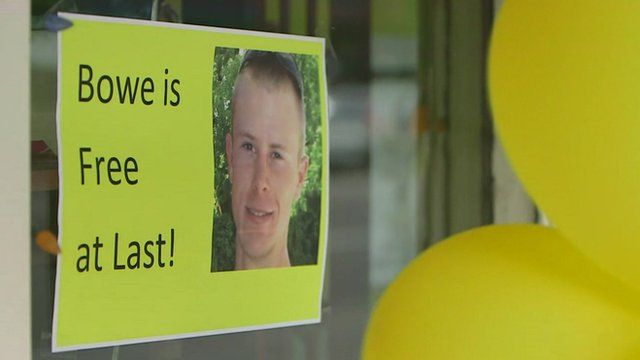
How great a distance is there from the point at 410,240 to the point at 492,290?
0.40m

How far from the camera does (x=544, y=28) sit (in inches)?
41.8

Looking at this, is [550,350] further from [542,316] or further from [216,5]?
[216,5]

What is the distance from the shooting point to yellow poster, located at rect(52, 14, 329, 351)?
1.24 metres

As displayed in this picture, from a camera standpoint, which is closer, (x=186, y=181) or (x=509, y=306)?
(x=509, y=306)

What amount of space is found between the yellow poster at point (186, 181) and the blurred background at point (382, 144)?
21 mm

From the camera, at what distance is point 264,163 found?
4.53 feet

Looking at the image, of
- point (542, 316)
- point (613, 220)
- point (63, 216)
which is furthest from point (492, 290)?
point (63, 216)

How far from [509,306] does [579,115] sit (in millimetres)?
222

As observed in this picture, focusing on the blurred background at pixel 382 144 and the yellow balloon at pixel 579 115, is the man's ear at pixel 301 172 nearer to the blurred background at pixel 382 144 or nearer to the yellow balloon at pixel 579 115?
the blurred background at pixel 382 144

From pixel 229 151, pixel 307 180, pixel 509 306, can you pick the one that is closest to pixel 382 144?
pixel 307 180

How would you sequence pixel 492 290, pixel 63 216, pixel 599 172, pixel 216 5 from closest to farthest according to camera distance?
1. pixel 599 172
2. pixel 492 290
3. pixel 63 216
4. pixel 216 5

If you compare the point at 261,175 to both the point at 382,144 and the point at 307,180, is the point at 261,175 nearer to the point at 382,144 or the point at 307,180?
the point at 307,180

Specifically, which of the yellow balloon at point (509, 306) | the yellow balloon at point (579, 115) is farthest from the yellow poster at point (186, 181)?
the yellow balloon at point (579, 115)

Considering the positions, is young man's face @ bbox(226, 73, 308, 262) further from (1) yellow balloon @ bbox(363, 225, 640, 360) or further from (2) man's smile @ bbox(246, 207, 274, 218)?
(1) yellow balloon @ bbox(363, 225, 640, 360)
